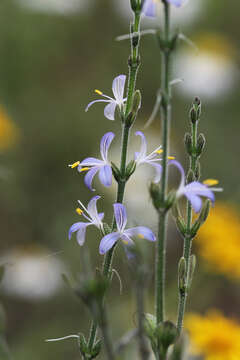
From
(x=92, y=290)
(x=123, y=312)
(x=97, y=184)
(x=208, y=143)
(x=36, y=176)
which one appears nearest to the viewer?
(x=92, y=290)

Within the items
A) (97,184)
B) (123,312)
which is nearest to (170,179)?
(97,184)

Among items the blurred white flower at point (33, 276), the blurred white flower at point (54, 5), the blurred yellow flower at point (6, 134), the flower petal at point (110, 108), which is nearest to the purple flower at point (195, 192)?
the flower petal at point (110, 108)

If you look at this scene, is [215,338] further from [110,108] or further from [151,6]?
[151,6]

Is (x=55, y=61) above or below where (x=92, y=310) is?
above

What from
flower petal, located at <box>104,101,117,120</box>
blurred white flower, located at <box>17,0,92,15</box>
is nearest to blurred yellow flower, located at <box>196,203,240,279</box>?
flower petal, located at <box>104,101,117,120</box>

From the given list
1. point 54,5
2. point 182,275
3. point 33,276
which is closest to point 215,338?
point 182,275

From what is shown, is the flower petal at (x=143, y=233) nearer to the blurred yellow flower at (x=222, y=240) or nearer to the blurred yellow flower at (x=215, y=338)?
the blurred yellow flower at (x=215, y=338)

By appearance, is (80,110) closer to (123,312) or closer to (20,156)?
(20,156)
